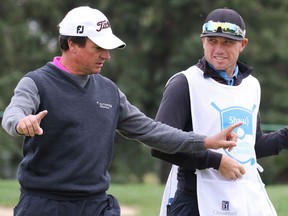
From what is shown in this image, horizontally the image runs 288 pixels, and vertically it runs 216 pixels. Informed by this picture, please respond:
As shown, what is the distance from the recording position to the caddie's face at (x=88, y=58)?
195 inches

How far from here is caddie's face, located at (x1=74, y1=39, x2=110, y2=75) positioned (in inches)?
195

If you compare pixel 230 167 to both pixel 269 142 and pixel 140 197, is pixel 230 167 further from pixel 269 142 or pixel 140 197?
pixel 140 197

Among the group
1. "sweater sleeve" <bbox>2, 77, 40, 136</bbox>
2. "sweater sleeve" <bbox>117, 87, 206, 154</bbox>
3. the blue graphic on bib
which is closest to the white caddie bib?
the blue graphic on bib

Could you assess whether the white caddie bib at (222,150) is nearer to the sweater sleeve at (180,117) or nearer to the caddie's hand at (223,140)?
the sweater sleeve at (180,117)

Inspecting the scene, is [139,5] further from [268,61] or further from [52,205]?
[52,205]

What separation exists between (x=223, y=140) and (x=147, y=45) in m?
21.2

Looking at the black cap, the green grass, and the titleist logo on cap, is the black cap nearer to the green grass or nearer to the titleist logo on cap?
the titleist logo on cap

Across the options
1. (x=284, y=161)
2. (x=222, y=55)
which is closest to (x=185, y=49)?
(x=284, y=161)

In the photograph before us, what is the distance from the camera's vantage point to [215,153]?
523cm

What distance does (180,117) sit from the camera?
5.30m

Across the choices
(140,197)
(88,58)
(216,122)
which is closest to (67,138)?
(88,58)

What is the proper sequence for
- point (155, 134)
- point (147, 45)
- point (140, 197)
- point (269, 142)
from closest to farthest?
point (155, 134)
point (269, 142)
point (140, 197)
point (147, 45)

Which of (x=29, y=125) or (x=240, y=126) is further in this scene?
(x=240, y=126)

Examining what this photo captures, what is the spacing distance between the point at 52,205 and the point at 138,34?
22.1 meters
